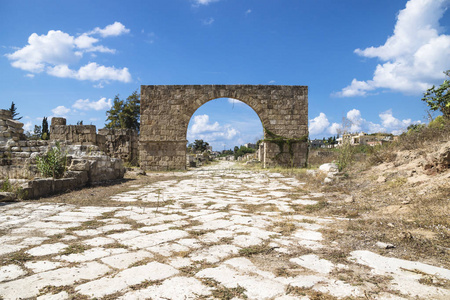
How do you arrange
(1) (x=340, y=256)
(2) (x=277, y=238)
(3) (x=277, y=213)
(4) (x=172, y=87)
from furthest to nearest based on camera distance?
(4) (x=172, y=87) → (3) (x=277, y=213) → (2) (x=277, y=238) → (1) (x=340, y=256)

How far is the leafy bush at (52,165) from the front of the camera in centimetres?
599

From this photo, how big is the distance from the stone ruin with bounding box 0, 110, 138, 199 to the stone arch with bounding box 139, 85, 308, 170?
1.75 m

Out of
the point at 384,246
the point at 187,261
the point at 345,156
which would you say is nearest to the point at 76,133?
the point at 345,156

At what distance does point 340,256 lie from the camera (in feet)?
7.23

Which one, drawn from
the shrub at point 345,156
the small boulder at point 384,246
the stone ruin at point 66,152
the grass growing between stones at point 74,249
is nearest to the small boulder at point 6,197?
the stone ruin at point 66,152

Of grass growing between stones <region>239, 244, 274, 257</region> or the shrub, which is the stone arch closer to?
the shrub

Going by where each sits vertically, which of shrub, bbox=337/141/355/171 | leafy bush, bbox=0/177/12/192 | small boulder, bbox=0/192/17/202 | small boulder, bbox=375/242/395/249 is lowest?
small boulder, bbox=375/242/395/249

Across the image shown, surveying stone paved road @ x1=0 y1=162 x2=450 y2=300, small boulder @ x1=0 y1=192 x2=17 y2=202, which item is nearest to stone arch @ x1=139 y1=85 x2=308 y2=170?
small boulder @ x1=0 y1=192 x2=17 y2=202

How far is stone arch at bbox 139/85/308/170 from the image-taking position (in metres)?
12.2

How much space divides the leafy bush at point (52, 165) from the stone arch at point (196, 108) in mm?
6065

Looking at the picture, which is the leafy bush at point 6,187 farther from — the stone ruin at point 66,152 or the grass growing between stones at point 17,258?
the grass growing between stones at point 17,258

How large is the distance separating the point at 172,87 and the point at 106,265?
10870mm

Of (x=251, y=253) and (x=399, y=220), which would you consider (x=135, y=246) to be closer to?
(x=251, y=253)

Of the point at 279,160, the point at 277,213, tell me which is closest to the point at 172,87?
the point at 279,160
